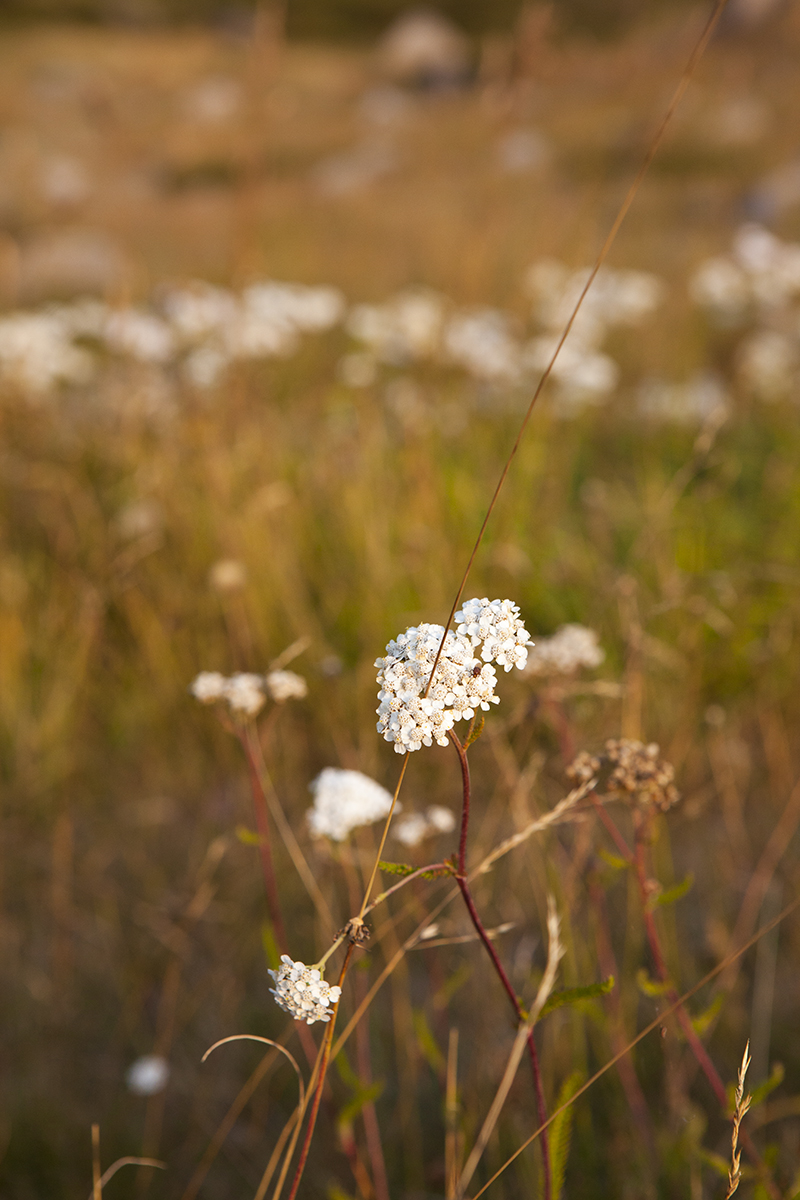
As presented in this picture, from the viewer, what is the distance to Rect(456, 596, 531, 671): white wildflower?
0.72 metres

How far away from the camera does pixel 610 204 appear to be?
13.7m

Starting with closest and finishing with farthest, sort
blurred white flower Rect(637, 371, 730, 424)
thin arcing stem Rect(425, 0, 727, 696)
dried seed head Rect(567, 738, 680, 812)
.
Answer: thin arcing stem Rect(425, 0, 727, 696) < dried seed head Rect(567, 738, 680, 812) < blurred white flower Rect(637, 371, 730, 424)

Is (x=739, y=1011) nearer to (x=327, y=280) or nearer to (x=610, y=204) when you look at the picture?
(x=327, y=280)

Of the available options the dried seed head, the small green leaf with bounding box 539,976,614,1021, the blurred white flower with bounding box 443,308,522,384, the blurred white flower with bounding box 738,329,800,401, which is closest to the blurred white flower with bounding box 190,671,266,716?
the dried seed head

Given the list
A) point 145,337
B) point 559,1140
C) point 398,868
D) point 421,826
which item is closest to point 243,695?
point 421,826

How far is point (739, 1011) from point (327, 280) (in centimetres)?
1147

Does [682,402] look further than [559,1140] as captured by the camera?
Yes

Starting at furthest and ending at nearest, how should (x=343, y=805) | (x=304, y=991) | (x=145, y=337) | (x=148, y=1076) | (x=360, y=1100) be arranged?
(x=145, y=337), (x=148, y=1076), (x=343, y=805), (x=360, y=1100), (x=304, y=991)

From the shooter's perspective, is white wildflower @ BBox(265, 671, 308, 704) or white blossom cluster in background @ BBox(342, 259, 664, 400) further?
white blossom cluster in background @ BBox(342, 259, 664, 400)

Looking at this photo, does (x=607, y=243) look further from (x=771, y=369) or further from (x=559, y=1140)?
(x=771, y=369)

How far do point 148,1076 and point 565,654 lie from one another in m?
1.07

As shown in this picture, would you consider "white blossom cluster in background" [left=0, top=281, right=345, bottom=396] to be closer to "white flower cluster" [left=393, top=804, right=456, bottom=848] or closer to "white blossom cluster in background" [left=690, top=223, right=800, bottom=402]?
"white blossom cluster in background" [left=690, top=223, right=800, bottom=402]

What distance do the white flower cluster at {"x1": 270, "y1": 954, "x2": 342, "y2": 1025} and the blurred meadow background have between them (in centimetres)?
43

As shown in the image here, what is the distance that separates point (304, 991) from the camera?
0.69m
